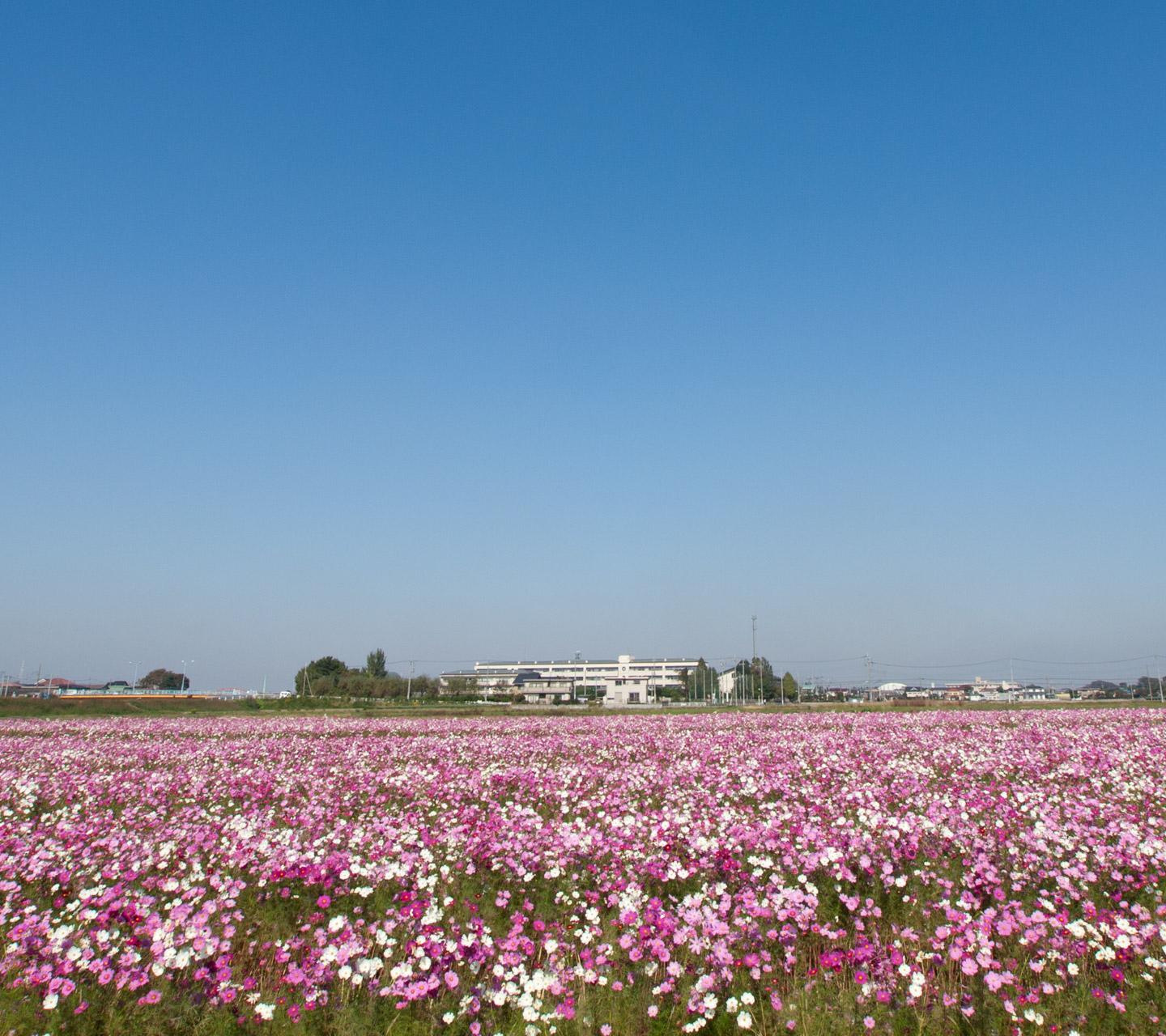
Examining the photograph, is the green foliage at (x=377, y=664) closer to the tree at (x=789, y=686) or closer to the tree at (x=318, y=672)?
the tree at (x=318, y=672)

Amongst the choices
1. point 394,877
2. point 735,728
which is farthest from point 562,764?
point 735,728

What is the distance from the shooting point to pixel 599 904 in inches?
244

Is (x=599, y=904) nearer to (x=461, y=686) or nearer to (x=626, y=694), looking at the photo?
(x=626, y=694)

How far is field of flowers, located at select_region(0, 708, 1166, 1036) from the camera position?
4.31 metres

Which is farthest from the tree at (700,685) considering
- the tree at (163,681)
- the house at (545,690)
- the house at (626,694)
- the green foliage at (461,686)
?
the tree at (163,681)

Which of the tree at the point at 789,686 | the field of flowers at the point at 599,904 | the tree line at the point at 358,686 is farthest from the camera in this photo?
the tree at the point at 789,686

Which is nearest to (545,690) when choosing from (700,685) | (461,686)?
(461,686)

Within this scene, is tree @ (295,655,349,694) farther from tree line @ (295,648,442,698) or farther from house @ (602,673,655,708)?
house @ (602,673,655,708)

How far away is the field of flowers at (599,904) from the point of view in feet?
14.1

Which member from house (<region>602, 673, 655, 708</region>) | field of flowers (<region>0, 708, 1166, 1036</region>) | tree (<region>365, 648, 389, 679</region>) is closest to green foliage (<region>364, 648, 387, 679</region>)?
tree (<region>365, 648, 389, 679</region>)

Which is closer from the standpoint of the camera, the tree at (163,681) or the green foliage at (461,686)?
the green foliage at (461,686)

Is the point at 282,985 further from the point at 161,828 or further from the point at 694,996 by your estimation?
the point at 161,828

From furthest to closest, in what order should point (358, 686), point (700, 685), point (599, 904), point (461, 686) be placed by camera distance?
point (700, 685) < point (461, 686) < point (358, 686) < point (599, 904)

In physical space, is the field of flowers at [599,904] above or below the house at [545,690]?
above
